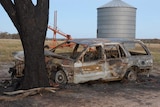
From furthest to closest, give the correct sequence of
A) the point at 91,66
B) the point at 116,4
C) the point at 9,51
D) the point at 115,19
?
1. the point at 9,51
2. the point at 116,4
3. the point at 115,19
4. the point at 91,66

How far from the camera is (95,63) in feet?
38.1

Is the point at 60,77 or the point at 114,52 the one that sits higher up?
the point at 114,52

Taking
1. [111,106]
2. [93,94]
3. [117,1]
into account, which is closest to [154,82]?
[93,94]

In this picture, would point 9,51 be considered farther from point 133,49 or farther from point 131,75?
point 131,75

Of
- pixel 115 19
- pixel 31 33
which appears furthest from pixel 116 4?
pixel 31 33

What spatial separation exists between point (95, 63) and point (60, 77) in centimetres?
122

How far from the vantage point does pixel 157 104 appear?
29.0 feet

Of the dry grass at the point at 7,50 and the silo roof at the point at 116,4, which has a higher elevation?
the silo roof at the point at 116,4

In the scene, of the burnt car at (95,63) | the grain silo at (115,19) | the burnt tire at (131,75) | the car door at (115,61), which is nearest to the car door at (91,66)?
the burnt car at (95,63)

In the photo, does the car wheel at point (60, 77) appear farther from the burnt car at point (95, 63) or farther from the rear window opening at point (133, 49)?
the rear window opening at point (133, 49)

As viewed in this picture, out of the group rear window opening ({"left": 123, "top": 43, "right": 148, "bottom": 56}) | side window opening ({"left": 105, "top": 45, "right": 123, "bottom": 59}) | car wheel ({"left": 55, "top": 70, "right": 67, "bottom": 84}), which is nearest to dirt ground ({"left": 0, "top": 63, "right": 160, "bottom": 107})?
car wheel ({"left": 55, "top": 70, "right": 67, "bottom": 84})

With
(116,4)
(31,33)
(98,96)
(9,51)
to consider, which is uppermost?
(116,4)

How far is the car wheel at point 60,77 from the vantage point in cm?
1126

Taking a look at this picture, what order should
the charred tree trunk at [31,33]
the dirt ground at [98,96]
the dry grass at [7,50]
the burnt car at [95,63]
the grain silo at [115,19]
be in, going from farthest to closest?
1. the grain silo at [115,19]
2. the dry grass at [7,50]
3. the burnt car at [95,63]
4. the charred tree trunk at [31,33]
5. the dirt ground at [98,96]
